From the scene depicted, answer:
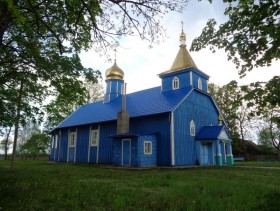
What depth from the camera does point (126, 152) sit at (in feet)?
63.1

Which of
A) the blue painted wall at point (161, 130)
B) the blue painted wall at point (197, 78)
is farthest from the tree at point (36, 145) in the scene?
the blue painted wall at point (197, 78)

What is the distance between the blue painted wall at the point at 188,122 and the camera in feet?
63.4

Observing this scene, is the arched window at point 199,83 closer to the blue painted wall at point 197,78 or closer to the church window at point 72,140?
the blue painted wall at point 197,78

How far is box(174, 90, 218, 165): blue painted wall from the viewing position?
19.3 metres

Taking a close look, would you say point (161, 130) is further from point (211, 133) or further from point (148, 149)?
point (211, 133)

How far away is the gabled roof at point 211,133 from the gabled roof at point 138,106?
12.1 ft

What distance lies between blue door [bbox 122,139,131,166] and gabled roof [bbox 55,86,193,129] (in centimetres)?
254

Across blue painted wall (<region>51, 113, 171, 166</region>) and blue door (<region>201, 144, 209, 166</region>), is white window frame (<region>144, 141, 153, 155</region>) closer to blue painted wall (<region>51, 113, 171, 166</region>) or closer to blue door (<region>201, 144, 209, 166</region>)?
blue painted wall (<region>51, 113, 171, 166</region>)

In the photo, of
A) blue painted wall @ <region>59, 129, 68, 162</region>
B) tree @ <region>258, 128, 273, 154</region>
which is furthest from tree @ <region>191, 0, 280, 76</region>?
tree @ <region>258, 128, 273, 154</region>

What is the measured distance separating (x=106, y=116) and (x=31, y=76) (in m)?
13.5

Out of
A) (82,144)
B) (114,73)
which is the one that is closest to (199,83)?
(114,73)

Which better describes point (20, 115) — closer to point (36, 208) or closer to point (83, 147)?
point (36, 208)

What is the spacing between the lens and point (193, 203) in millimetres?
5762

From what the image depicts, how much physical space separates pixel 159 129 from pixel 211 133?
4.69 m
